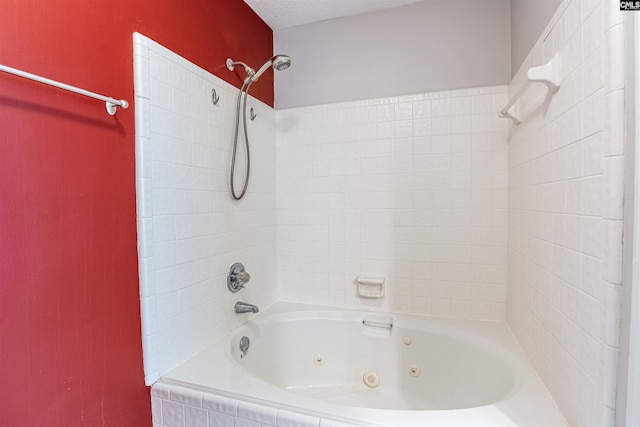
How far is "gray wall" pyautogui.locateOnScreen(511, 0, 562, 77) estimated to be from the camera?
1108 millimetres

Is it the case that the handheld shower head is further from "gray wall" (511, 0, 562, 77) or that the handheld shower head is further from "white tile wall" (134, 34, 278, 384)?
"gray wall" (511, 0, 562, 77)

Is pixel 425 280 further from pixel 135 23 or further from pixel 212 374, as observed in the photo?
pixel 135 23

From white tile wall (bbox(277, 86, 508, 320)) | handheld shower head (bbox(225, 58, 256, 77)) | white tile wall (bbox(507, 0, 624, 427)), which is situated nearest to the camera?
white tile wall (bbox(507, 0, 624, 427))

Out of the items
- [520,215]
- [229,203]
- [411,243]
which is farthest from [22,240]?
[520,215]

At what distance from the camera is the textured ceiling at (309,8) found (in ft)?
5.63

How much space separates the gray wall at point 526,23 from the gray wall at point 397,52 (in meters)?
0.08

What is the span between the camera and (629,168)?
67cm

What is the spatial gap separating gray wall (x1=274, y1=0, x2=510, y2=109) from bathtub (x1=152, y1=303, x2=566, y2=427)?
1.31 m

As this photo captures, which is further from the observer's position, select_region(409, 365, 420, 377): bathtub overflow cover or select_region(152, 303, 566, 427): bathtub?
select_region(409, 365, 420, 377): bathtub overflow cover

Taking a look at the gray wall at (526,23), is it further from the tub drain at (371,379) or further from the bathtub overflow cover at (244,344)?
the bathtub overflow cover at (244,344)

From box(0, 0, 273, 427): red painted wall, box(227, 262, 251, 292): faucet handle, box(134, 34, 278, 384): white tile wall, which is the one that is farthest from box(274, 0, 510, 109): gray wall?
box(227, 262, 251, 292): faucet handle

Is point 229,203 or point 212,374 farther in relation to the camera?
point 229,203

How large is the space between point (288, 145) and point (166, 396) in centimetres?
146

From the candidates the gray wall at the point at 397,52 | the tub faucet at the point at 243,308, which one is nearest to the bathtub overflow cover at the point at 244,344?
the tub faucet at the point at 243,308
